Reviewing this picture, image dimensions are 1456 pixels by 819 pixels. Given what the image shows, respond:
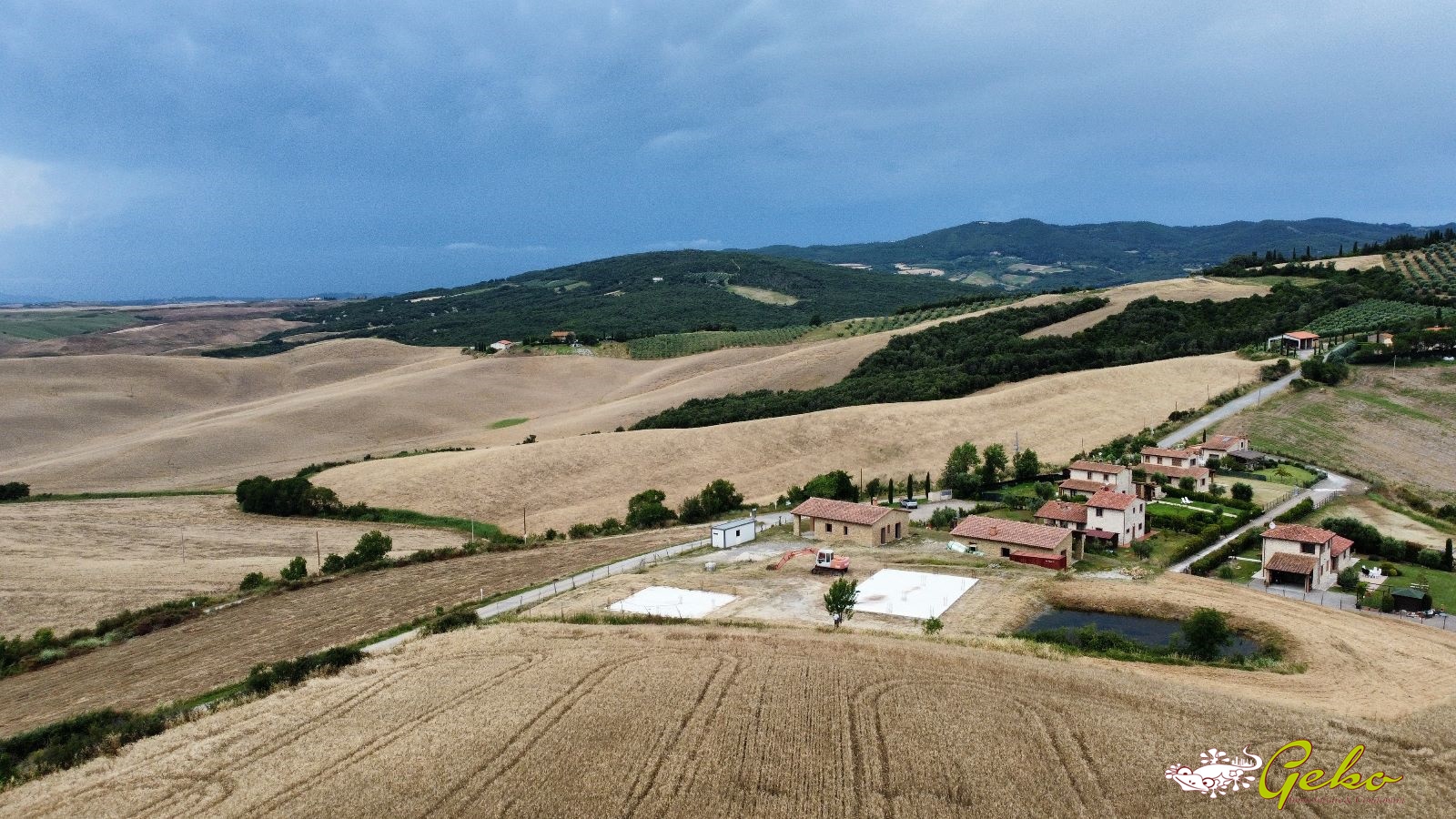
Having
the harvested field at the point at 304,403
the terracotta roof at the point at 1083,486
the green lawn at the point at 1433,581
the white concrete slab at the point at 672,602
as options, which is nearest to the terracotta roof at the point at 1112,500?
the terracotta roof at the point at 1083,486

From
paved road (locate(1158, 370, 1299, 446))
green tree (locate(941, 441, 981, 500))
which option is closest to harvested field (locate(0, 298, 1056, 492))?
green tree (locate(941, 441, 981, 500))

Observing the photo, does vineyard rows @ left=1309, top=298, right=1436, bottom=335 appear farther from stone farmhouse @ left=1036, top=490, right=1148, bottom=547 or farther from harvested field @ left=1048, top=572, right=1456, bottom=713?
harvested field @ left=1048, top=572, right=1456, bottom=713

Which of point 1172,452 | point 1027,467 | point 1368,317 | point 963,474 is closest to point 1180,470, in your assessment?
point 1172,452

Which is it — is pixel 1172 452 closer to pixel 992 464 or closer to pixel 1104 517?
pixel 992 464

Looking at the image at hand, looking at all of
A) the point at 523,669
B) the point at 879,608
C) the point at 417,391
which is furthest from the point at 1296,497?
the point at 417,391

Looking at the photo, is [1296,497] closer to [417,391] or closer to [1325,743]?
[1325,743]

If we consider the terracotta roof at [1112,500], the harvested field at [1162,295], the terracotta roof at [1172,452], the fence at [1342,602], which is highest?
the harvested field at [1162,295]

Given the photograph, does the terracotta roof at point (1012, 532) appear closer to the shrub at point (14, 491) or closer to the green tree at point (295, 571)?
the green tree at point (295, 571)
